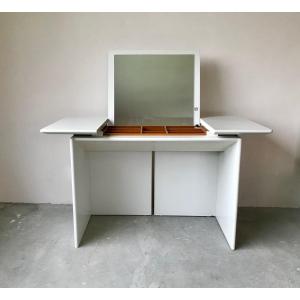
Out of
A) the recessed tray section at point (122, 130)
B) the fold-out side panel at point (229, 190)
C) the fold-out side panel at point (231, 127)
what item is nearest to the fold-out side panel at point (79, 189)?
the recessed tray section at point (122, 130)

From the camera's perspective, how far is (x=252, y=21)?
2.39 meters

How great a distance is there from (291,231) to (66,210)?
2.09m

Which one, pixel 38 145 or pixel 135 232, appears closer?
pixel 135 232

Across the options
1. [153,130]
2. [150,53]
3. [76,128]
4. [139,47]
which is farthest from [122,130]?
[139,47]

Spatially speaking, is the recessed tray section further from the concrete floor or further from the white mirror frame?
the concrete floor

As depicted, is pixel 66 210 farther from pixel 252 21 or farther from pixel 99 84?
pixel 252 21

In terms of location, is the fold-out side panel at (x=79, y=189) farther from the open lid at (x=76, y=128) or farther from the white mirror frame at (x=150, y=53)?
the white mirror frame at (x=150, y=53)

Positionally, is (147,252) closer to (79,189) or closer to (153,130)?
(79,189)

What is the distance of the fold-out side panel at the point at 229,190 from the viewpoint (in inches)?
78.1

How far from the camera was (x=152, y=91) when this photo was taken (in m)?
2.36

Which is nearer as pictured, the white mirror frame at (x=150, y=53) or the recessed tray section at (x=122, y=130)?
the recessed tray section at (x=122, y=130)

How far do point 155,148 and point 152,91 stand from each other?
528 mm

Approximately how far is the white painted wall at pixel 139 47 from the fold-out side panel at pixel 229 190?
1.55ft

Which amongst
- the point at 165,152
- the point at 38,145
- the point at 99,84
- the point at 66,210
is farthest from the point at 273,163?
the point at 38,145
